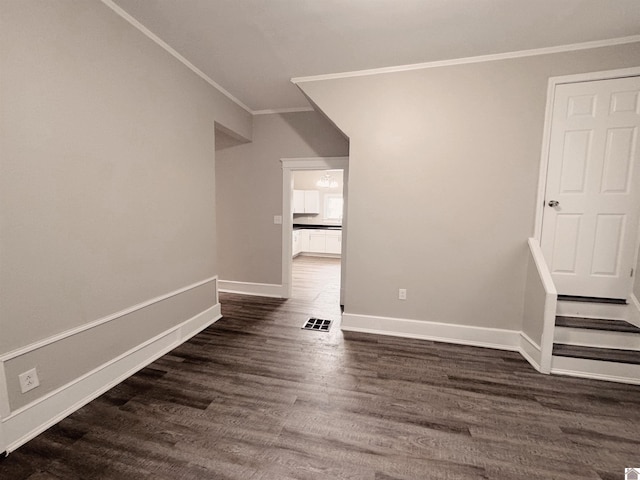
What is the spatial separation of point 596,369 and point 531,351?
43cm

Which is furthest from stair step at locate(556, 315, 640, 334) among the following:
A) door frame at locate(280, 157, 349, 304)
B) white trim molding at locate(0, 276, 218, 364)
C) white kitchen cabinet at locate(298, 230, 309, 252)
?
white kitchen cabinet at locate(298, 230, 309, 252)

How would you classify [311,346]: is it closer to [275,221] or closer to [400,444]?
[400,444]

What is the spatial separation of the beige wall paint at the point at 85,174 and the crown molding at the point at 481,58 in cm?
149

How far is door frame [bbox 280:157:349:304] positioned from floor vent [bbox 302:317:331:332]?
697 millimetres

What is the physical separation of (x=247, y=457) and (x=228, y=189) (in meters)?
3.58

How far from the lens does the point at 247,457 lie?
1.45 metres

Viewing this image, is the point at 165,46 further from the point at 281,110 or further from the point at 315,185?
the point at 315,185

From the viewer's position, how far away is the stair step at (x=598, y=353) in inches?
85.5

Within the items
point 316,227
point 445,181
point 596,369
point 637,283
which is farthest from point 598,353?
point 316,227

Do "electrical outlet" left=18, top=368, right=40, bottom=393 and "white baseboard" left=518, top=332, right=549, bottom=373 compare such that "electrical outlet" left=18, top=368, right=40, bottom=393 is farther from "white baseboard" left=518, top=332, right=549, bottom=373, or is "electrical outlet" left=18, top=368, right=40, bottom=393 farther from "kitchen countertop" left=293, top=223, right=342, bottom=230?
"kitchen countertop" left=293, top=223, right=342, bottom=230

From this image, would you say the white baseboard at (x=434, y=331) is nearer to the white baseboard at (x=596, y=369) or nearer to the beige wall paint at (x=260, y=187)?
the white baseboard at (x=596, y=369)

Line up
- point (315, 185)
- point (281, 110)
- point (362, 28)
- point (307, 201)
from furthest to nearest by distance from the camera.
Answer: point (315, 185) < point (307, 201) < point (281, 110) < point (362, 28)

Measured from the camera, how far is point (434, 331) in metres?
2.86

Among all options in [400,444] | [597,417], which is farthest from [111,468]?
[597,417]
